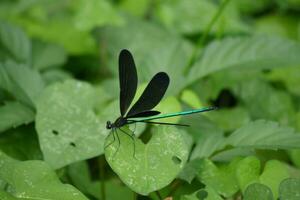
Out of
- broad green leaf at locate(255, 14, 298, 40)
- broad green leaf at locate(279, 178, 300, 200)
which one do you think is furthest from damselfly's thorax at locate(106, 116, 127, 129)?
broad green leaf at locate(255, 14, 298, 40)

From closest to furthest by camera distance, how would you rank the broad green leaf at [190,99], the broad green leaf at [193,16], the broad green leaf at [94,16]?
1. the broad green leaf at [190,99]
2. the broad green leaf at [94,16]
3. the broad green leaf at [193,16]

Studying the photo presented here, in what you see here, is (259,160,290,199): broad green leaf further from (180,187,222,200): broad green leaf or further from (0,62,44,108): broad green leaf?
(0,62,44,108): broad green leaf

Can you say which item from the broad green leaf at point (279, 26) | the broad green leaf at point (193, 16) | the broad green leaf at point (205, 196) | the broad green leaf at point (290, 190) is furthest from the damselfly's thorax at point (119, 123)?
the broad green leaf at point (279, 26)

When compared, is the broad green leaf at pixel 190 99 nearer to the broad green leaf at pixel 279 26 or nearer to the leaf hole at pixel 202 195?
the leaf hole at pixel 202 195

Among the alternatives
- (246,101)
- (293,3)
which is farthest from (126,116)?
(293,3)

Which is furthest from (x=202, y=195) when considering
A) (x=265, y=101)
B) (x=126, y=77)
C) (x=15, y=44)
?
(x=15, y=44)

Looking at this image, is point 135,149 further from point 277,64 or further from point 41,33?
point 41,33

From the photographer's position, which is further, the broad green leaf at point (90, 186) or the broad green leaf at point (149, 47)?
the broad green leaf at point (149, 47)

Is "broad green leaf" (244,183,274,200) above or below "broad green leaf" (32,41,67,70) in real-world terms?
above

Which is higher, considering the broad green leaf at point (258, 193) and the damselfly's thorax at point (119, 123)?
the damselfly's thorax at point (119, 123)
